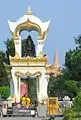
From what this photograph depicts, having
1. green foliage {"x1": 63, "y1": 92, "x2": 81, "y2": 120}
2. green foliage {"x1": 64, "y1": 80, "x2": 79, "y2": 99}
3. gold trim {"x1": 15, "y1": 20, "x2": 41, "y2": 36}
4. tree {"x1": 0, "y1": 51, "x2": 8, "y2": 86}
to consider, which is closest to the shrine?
gold trim {"x1": 15, "y1": 20, "x2": 41, "y2": 36}

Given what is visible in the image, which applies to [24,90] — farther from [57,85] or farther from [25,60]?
[57,85]

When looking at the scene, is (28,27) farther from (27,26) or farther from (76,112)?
(76,112)

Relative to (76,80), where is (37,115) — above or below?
below

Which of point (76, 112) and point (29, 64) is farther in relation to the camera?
point (29, 64)

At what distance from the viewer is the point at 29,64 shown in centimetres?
4403

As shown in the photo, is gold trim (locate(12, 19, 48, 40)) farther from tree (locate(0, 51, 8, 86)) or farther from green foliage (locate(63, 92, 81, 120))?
green foliage (locate(63, 92, 81, 120))

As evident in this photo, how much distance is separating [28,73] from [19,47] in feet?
7.96

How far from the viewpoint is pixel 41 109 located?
127 feet

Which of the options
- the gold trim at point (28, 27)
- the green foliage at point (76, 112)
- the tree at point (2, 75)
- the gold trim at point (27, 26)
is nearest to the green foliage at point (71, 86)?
the gold trim at point (28, 27)

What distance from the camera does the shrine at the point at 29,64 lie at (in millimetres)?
44094

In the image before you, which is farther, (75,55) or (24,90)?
(75,55)

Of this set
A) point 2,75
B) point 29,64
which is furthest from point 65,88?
point 2,75

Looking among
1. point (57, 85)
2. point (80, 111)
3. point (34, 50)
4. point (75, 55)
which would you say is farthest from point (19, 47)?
point (80, 111)

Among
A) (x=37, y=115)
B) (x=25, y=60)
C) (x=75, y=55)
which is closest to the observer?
(x=37, y=115)
